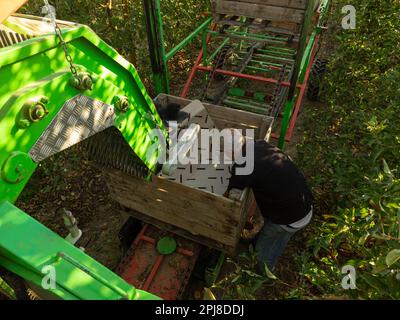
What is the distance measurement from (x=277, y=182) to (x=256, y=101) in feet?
8.37

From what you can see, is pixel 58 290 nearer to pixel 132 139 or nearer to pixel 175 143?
pixel 132 139

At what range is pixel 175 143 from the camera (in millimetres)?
2588

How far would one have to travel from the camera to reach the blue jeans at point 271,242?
3.10 metres

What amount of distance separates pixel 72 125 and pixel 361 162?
2.63 metres

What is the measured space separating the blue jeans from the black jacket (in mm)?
165

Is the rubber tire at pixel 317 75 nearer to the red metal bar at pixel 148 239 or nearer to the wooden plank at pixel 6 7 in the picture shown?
the red metal bar at pixel 148 239

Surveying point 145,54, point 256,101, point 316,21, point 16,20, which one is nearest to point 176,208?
point 16,20

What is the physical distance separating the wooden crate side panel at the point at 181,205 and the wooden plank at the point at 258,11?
2.52 meters

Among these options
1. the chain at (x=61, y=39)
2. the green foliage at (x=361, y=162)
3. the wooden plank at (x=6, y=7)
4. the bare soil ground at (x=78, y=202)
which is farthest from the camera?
the bare soil ground at (x=78, y=202)

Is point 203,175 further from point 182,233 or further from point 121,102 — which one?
point 121,102

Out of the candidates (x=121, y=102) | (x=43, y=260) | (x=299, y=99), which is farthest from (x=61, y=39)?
(x=299, y=99)

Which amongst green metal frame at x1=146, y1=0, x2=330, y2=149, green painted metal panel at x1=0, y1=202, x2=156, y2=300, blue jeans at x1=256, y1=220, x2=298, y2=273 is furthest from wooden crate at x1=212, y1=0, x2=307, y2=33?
green painted metal panel at x1=0, y1=202, x2=156, y2=300

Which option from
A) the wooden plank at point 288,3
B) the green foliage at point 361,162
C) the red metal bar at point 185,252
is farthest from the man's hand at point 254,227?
the wooden plank at point 288,3

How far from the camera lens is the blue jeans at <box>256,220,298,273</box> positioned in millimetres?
3100
